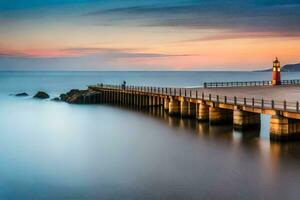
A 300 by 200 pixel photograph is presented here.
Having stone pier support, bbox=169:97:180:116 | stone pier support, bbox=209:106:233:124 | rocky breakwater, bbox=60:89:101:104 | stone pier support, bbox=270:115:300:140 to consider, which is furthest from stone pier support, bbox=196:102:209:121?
rocky breakwater, bbox=60:89:101:104

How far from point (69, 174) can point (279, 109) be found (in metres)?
13.8

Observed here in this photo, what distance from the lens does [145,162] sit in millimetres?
26172

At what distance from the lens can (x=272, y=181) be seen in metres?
21.5

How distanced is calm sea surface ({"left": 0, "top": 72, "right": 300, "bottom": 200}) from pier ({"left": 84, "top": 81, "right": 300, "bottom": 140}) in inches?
37.2

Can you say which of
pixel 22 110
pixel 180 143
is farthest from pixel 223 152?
pixel 22 110

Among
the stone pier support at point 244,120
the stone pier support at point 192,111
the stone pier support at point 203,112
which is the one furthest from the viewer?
the stone pier support at point 192,111

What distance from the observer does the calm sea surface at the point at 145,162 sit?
20.4 m

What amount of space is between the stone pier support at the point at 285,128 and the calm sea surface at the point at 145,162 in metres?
0.57

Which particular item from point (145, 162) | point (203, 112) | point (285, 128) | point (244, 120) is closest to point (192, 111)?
point (203, 112)

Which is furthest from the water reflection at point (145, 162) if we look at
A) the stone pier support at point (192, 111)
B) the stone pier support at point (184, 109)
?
the stone pier support at point (184, 109)

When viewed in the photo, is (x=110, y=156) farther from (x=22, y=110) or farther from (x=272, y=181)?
(x=22, y=110)

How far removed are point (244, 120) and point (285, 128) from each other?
17.2 feet

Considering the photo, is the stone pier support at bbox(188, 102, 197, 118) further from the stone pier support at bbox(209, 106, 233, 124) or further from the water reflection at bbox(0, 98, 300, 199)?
the stone pier support at bbox(209, 106, 233, 124)

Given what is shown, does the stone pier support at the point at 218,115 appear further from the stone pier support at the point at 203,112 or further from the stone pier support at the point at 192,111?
the stone pier support at the point at 192,111
